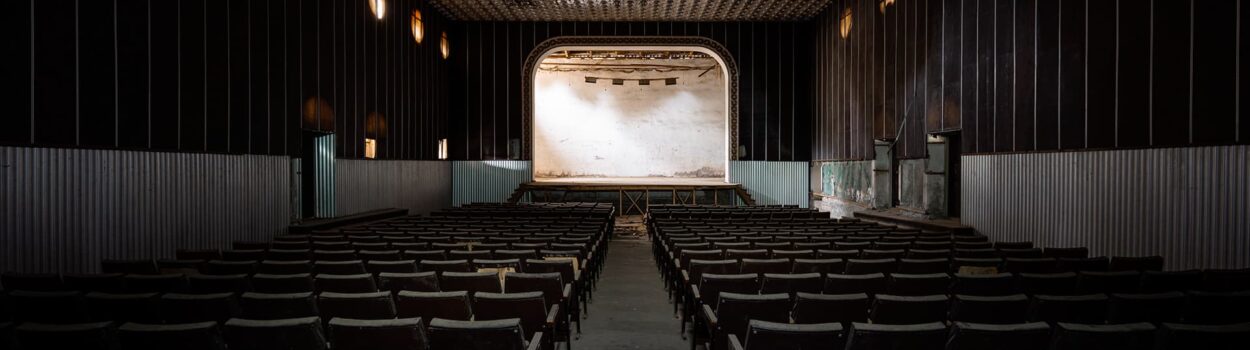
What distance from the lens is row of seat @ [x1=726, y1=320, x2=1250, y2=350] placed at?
3074mm

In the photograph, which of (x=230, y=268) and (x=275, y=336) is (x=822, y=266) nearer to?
(x=275, y=336)

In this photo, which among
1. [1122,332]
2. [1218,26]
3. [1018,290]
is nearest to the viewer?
[1122,332]

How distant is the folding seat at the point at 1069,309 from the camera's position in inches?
161

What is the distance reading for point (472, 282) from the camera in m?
5.01

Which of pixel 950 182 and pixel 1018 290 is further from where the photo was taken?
pixel 950 182

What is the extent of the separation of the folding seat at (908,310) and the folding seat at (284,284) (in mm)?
3806

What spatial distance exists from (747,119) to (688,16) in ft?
12.8

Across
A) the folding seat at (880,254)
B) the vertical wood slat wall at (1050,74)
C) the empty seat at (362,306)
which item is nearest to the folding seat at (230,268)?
the empty seat at (362,306)

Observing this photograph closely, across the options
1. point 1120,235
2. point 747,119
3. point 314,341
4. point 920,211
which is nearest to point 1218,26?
point 1120,235

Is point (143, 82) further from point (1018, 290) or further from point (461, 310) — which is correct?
point (1018, 290)

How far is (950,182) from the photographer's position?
14.2 meters

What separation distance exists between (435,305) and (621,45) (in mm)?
19387

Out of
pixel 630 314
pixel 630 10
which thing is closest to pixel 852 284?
pixel 630 314

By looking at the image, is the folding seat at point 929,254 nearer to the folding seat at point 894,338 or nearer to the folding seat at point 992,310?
the folding seat at point 992,310
